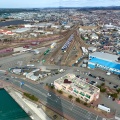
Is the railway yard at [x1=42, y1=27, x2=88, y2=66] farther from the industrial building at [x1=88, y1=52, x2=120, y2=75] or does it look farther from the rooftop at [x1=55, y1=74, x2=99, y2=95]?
the rooftop at [x1=55, y1=74, x2=99, y2=95]

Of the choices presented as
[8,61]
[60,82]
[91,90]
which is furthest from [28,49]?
[91,90]

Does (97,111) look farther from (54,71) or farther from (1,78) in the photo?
(1,78)

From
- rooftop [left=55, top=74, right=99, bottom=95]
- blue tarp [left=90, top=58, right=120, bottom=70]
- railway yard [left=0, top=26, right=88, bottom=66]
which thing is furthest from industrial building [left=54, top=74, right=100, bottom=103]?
railway yard [left=0, top=26, right=88, bottom=66]

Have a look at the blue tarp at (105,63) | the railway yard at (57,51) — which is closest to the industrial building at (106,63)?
the blue tarp at (105,63)

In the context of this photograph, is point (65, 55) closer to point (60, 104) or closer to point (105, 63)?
point (105, 63)

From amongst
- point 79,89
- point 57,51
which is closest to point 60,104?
point 79,89
